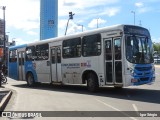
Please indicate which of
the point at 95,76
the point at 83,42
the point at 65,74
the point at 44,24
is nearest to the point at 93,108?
the point at 95,76

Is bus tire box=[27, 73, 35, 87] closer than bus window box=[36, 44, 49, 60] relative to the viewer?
No

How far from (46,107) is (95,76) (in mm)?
5510

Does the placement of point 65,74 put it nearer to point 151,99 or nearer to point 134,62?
point 134,62

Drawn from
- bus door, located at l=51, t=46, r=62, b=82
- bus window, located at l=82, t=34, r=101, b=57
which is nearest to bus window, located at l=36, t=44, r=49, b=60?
bus door, located at l=51, t=46, r=62, b=82

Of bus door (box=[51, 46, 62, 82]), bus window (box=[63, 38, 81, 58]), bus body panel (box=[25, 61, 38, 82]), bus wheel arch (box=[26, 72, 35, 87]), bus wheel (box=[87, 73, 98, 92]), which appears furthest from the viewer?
bus wheel arch (box=[26, 72, 35, 87])

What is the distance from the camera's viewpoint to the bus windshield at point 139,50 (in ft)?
56.2

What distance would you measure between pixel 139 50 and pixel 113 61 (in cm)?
130

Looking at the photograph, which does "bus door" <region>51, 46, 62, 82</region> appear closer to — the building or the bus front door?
the bus front door

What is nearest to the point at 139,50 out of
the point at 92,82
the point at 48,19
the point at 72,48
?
the point at 92,82

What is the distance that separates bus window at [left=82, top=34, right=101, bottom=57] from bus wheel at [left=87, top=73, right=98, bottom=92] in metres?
1.11

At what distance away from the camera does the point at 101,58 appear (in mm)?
18375

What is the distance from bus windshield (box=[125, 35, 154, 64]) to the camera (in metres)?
17.1

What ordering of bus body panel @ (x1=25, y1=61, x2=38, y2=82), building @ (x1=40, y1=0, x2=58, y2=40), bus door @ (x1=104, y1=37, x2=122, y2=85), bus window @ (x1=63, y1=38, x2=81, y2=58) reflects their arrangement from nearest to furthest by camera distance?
bus door @ (x1=104, y1=37, x2=122, y2=85) → bus window @ (x1=63, y1=38, x2=81, y2=58) → bus body panel @ (x1=25, y1=61, x2=38, y2=82) → building @ (x1=40, y1=0, x2=58, y2=40)

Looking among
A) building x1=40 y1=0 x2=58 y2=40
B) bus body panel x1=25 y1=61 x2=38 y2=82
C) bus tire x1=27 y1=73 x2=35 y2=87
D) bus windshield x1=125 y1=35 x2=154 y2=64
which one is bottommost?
bus tire x1=27 y1=73 x2=35 y2=87
